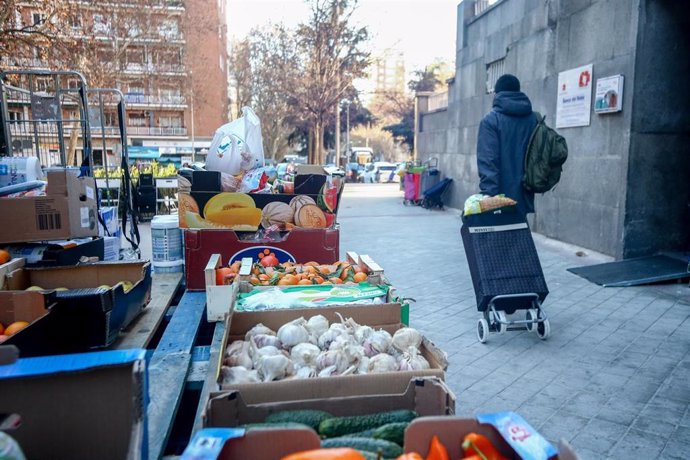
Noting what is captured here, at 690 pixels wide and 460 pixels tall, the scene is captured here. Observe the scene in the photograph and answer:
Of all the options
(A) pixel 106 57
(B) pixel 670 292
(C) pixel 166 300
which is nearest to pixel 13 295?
(C) pixel 166 300

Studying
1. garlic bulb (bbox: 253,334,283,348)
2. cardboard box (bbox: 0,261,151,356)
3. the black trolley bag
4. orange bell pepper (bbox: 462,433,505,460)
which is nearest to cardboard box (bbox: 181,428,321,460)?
orange bell pepper (bbox: 462,433,505,460)

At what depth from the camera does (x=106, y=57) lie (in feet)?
83.7

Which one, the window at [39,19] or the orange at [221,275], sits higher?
the window at [39,19]

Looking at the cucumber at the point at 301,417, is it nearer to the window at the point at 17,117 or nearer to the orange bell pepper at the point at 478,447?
the orange bell pepper at the point at 478,447

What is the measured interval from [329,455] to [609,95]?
7.39 meters

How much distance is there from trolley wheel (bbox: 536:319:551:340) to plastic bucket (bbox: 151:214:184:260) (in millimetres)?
3221

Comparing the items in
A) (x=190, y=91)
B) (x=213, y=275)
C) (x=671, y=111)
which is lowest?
(x=213, y=275)

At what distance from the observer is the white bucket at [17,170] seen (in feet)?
15.1

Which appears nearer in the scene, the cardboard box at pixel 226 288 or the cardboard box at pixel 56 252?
the cardboard box at pixel 226 288

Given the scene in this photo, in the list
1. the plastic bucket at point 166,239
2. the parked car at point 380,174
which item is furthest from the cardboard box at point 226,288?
the parked car at point 380,174

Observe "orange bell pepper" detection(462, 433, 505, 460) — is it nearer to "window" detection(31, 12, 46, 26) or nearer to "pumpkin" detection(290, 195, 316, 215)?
"pumpkin" detection(290, 195, 316, 215)

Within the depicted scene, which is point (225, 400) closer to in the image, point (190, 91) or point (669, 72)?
point (669, 72)

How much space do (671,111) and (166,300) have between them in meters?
6.85

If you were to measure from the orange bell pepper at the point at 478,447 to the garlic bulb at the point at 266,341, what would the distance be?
1.02 metres
